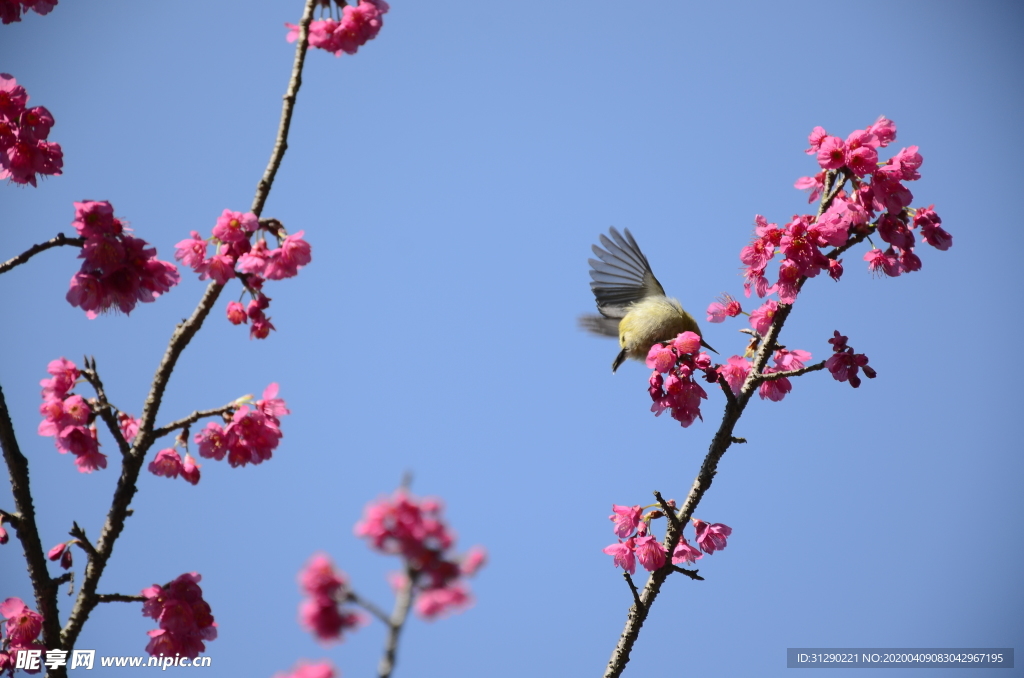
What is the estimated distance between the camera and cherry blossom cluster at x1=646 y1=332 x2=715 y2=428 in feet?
12.5

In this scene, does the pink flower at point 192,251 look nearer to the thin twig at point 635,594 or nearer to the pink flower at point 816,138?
the thin twig at point 635,594

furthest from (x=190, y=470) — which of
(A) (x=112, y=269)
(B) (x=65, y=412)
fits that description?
(A) (x=112, y=269)

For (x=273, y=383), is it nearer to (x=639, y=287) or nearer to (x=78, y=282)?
(x=78, y=282)

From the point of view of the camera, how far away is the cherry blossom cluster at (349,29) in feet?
12.8

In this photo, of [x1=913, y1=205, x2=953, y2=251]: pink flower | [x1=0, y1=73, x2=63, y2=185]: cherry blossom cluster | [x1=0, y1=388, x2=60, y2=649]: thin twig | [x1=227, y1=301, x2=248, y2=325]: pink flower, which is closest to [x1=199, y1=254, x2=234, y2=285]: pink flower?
[x1=227, y1=301, x2=248, y2=325]: pink flower

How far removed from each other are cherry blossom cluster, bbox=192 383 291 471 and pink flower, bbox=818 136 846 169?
277 cm

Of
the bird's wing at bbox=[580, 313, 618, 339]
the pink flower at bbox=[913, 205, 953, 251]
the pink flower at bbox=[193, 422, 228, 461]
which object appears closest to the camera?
the pink flower at bbox=[193, 422, 228, 461]

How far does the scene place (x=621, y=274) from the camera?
6406mm

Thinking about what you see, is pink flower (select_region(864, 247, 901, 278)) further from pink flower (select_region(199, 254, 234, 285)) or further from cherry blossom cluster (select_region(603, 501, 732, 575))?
pink flower (select_region(199, 254, 234, 285))

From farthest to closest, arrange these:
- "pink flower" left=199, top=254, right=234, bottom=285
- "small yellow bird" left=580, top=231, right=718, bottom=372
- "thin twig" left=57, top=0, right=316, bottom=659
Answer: "small yellow bird" left=580, top=231, right=718, bottom=372 → "pink flower" left=199, top=254, right=234, bottom=285 → "thin twig" left=57, top=0, right=316, bottom=659

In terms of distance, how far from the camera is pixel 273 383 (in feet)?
11.4

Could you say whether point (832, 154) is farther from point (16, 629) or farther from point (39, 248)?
point (16, 629)

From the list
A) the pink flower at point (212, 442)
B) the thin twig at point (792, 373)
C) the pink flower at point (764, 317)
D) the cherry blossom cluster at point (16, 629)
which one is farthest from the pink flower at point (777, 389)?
the cherry blossom cluster at point (16, 629)

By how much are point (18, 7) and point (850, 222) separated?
3897 millimetres
